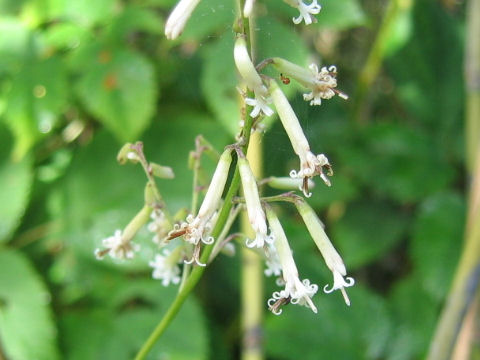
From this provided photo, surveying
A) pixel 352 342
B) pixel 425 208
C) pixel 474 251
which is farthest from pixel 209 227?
pixel 425 208

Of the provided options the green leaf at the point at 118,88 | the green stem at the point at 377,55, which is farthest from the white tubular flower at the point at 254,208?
the green stem at the point at 377,55

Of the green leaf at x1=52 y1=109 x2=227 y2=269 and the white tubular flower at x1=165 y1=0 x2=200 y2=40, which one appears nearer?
the white tubular flower at x1=165 y1=0 x2=200 y2=40

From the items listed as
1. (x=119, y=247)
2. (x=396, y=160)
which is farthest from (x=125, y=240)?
(x=396, y=160)

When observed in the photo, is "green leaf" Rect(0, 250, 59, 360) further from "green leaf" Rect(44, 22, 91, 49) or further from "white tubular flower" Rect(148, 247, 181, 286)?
"white tubular flower" Rect(148, 247, 181, 286)

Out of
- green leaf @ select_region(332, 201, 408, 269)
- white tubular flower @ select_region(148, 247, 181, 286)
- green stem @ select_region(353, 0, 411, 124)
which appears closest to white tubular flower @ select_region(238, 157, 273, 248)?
white tubular flower @ select_region(148, 247, 181, 286)

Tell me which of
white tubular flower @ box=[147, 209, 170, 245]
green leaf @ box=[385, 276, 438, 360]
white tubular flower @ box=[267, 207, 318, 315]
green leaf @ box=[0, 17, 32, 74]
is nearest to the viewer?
white tubular flower @ box=[267, 207, 318, 315]

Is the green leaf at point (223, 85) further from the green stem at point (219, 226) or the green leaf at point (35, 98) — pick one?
the green stem at point (219, 226)
